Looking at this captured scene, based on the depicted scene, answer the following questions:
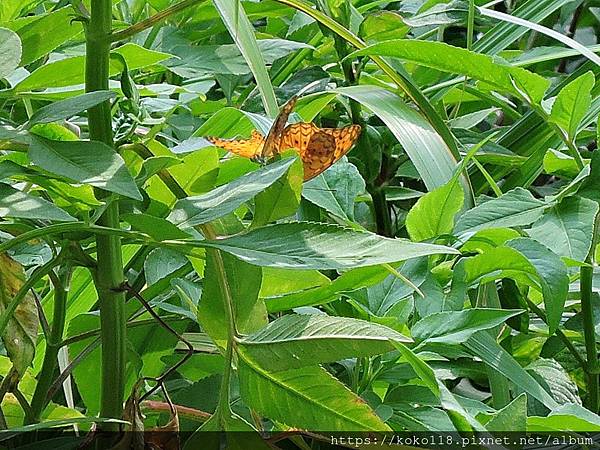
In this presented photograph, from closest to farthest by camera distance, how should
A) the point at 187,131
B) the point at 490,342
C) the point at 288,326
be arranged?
1. the point at 288,326
2. the point at 490,342
3. the point at 187,131

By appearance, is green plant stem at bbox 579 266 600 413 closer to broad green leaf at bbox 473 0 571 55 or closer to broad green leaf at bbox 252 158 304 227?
broad green leaf at bbox 252 158 304 227

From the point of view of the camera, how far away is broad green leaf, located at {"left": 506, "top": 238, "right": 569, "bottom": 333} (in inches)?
14.3

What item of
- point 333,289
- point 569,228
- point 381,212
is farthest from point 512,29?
point 333,289

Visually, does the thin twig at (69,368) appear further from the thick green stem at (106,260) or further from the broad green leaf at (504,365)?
the broad green leaf at (504,365)

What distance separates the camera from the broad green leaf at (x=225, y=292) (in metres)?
0.30

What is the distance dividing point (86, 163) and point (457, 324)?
0.17m

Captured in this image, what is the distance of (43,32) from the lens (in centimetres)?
37

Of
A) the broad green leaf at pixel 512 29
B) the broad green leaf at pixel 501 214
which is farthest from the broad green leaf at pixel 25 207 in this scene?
the broad green leaf at pixel 512 29

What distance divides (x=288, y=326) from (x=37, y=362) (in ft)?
0.71

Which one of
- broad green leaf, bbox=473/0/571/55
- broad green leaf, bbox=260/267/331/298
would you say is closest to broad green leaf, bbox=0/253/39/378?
broad green leaf, bbox=260/267/331/298

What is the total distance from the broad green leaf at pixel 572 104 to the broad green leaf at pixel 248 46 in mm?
172

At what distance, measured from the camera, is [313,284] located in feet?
1.10

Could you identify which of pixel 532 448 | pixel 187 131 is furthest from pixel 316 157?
pixel 187 131

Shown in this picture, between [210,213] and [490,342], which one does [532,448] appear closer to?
[490,342]
